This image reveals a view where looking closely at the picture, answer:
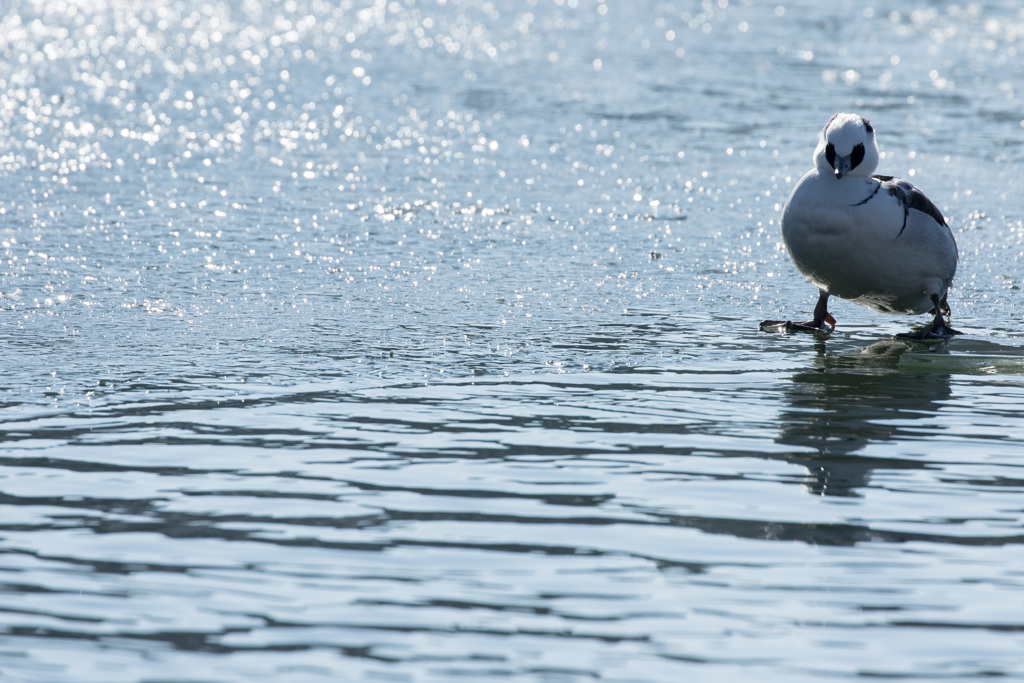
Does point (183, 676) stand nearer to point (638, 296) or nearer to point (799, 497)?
point (799, 497)

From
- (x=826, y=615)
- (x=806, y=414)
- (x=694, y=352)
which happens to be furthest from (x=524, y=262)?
(x=826, y=615)

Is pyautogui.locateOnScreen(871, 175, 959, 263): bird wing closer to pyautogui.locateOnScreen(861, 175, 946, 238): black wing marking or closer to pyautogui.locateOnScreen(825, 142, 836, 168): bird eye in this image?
pyautogui.locateOnScreen(861, 175, 946, 238): black wing marking

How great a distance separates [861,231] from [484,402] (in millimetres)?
1855

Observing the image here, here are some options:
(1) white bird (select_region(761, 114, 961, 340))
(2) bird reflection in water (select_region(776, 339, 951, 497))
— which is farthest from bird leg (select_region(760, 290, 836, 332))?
(2) bird reflection in water (select_region(776, 339, 951, 497))

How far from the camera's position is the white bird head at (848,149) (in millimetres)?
5742

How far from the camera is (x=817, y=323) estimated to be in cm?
609

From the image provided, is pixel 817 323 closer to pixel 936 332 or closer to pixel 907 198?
pixel 936 332

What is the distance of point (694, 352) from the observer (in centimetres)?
564

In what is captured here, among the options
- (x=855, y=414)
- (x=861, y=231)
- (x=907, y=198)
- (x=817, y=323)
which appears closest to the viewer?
(x=855, y=414)

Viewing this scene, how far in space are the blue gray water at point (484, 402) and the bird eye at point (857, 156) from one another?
794 mm

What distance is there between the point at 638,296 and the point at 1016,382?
1.87 meters

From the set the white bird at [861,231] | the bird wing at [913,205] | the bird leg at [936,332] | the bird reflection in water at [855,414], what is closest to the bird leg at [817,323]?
the white bird at [861,231]

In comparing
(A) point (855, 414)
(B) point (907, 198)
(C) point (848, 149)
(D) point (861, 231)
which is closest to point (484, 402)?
(A) point (855, 414)

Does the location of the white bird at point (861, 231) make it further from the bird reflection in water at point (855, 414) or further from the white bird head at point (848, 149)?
the bird reflection in water at point (855, 414)
